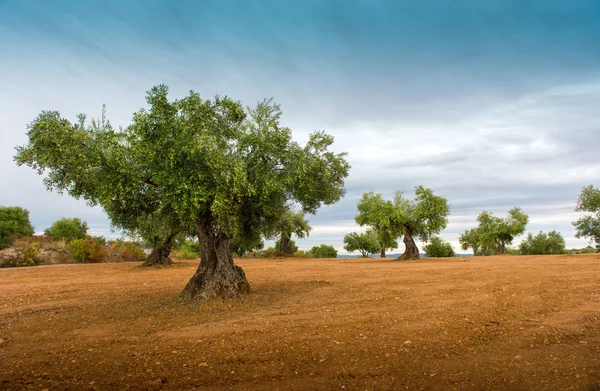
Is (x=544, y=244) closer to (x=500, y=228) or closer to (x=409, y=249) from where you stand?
(x=500, y=228)

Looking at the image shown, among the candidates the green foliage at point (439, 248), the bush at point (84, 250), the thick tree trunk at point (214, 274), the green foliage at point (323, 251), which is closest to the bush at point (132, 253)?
the bush at point (84, 250)

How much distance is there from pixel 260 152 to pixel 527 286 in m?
11.5

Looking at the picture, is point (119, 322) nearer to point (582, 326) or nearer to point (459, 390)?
point (459, 390)

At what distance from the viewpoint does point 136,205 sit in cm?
1356

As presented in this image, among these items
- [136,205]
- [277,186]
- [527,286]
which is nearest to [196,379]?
[277,186]

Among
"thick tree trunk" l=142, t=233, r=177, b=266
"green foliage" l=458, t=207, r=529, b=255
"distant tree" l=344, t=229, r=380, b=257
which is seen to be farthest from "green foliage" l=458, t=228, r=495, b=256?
"thick tree trunk" l=142, t=233, r=177, b=266

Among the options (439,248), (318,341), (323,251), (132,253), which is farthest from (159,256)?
(439,248)

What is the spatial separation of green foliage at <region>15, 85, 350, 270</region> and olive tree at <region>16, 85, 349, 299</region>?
0.03m

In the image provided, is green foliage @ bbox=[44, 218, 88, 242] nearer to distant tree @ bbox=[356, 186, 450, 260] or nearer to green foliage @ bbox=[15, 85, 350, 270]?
distant tree @ bbox=[356, 186, 450, 260]

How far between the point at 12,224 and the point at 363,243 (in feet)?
167

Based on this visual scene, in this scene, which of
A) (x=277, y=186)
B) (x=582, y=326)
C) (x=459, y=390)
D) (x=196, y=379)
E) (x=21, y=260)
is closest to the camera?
(x=459, y=390)

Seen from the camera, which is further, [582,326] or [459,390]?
[582,326]

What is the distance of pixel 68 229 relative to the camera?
5900 cm

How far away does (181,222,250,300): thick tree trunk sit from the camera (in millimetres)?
12852
